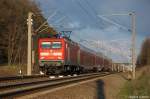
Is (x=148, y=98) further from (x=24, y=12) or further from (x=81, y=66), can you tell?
(x=24, y=12)

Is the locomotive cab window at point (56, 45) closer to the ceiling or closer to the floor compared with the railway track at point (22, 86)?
closer to the ceiling

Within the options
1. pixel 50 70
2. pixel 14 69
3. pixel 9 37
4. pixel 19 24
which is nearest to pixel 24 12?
pixel 19 24

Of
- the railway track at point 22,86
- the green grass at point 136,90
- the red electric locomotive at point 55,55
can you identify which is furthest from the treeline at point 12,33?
the green grass at point 136,90

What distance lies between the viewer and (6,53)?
205ft

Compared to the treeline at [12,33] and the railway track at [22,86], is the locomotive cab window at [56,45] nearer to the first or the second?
the railway track at [22,86]

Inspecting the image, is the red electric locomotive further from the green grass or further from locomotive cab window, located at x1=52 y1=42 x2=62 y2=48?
the green grass

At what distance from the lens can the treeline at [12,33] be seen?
195 ft

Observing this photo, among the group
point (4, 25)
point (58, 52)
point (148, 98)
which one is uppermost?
point (4, 25)

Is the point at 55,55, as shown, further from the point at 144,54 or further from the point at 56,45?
the point at 144,54

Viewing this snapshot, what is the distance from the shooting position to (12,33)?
2341 inches

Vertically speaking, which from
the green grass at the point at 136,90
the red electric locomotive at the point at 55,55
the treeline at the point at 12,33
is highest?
the treeline at the point at 12,33

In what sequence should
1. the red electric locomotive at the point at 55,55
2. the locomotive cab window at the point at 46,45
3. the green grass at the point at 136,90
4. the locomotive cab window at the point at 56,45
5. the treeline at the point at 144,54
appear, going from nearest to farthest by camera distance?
the green grass at the point at 136,90
the red electric locomotive at the point at 55,55
the locomotive cab window at the point at 56,45
the locomotive cab window at the point at 46,45
the treeline at the point at 144,54

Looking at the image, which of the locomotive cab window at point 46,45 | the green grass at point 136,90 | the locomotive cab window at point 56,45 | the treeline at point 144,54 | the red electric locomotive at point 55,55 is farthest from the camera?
the treeline at point 144,54

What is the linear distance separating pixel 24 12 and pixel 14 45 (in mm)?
10233
